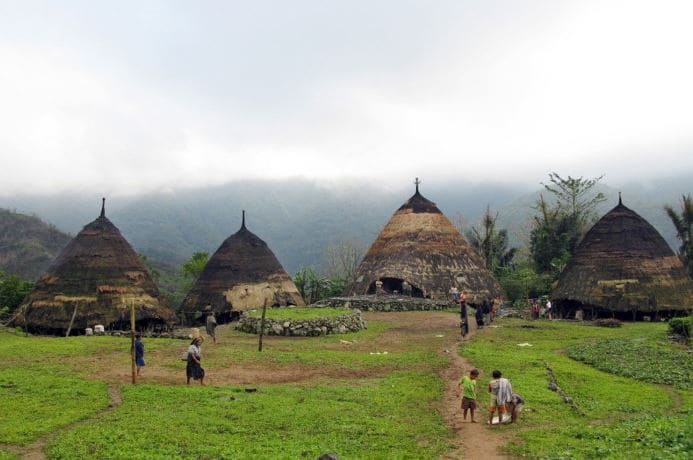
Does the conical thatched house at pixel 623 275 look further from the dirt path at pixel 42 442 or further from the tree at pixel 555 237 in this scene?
the dirt path at pixel 42 442

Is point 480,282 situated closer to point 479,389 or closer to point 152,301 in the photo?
point 152,301

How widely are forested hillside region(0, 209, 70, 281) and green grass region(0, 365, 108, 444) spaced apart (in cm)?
5759

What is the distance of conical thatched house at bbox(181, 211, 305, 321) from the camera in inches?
1615

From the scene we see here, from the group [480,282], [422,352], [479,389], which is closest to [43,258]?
[480,282]

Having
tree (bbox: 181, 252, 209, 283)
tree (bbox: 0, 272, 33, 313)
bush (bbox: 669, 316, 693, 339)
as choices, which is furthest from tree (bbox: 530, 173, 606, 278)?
tree (bbox: 0, 272, 33, 313)

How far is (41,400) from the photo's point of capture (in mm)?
14375

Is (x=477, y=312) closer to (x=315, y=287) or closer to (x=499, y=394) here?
(x=499, y=394)

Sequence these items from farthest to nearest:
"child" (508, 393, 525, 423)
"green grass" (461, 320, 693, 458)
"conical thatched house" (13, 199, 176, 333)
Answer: "conical thatched house" (13, 199, 176, 333) < "child" (508, 393, 525, 423) < "green grass" (461, 320, 693, 458)

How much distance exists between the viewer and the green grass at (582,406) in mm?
10375

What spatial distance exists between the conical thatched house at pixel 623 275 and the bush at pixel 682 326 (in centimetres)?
672

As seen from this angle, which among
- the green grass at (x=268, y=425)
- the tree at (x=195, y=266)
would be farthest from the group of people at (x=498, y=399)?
the tree at (x=195, y=266)

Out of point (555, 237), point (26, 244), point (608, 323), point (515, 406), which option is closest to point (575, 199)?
point (555, 237)

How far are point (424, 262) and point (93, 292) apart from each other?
23.3 m

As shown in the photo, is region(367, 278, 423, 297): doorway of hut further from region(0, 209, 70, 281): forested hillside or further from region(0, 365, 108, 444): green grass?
region(0, 209, 70, 281): forested hillside
